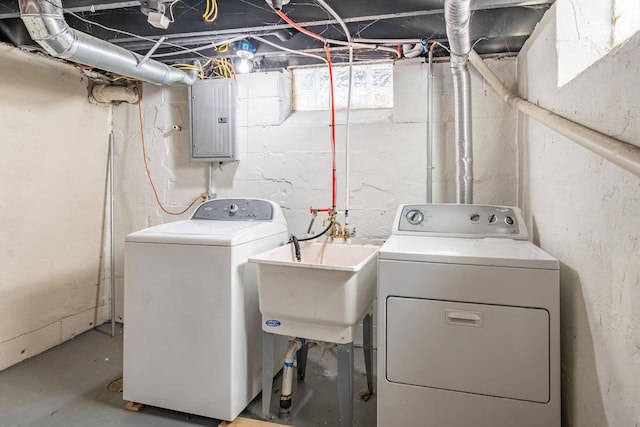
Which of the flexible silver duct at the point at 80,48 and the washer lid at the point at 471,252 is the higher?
the flexible silver duct at the point at 80,48

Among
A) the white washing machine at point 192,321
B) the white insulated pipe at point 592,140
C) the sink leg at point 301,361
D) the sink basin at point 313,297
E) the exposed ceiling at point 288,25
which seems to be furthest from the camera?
the sink leg at point 301,361

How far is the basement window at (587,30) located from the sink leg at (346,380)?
1.43 m

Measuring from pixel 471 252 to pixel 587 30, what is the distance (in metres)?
0.97

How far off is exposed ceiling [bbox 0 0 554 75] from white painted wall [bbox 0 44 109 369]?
36cm

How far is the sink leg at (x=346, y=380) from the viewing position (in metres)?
1.65

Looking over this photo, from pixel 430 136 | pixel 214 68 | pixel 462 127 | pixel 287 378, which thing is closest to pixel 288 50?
pixel 214 68

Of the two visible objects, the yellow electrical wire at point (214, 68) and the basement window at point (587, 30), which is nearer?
the basement window at point (587, 30)

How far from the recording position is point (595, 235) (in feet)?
3.86

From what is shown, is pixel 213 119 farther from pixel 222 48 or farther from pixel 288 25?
pixel 288 25

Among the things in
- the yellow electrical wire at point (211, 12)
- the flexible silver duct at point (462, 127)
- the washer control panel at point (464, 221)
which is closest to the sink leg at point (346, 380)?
the washer control panel at point (464, 221)

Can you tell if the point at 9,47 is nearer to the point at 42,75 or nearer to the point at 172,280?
the point at 42,75

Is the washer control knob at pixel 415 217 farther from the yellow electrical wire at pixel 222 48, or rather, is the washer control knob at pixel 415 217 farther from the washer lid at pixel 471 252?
the yellow electrical wire at pixel 222 48

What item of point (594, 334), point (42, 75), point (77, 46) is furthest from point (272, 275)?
point (42, 75)

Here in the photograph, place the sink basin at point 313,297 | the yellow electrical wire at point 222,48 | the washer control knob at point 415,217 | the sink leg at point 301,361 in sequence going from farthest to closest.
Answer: the yellow electrical wire at point 222,48 → the sink leg at point 301,361 → the washer control knob at point 415,217 → the sink basin at point 313,297
